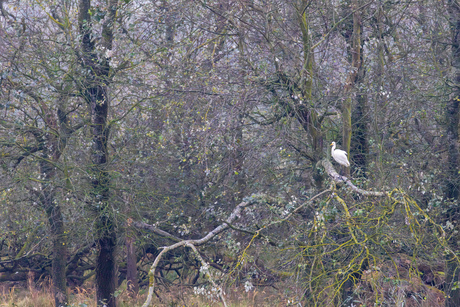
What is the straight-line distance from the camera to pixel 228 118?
26.1ft

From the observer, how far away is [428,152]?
9.42 meters

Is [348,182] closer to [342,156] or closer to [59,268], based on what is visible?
[342,156]

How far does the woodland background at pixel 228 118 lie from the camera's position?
838 cm

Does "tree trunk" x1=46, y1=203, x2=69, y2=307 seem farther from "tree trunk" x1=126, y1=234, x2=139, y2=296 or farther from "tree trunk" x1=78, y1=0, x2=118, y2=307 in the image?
"tree trunk" x1=126, y1=234, x2=139, y2=296

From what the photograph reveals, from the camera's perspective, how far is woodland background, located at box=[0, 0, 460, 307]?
8383mm

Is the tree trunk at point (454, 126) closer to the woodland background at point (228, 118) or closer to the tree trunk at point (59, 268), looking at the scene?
the woodland background at point (228, 118)

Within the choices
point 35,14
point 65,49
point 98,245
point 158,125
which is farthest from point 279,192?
point 35,14

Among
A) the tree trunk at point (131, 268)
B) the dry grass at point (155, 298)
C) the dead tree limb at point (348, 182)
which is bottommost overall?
the dry grass at point (155, 298)

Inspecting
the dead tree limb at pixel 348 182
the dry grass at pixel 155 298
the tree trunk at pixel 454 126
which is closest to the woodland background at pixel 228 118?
the tree trunk at pixel 454 126

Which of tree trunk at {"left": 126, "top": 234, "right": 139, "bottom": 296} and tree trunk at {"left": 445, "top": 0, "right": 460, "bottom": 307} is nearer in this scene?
tree trunk at {"left": 445, "top": 0, "right": 460, "bottom": 307}

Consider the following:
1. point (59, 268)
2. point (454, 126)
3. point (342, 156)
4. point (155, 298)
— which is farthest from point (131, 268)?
point (454, 126)

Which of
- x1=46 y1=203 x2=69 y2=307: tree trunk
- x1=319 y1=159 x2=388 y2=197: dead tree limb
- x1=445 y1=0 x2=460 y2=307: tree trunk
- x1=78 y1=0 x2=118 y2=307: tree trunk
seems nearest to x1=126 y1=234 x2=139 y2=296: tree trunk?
x1=78 y1=0 x2=118 y2=307: tree trunk

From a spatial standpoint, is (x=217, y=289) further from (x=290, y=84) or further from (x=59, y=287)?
(x=59, y=287)

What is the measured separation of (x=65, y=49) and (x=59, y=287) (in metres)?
6.04
